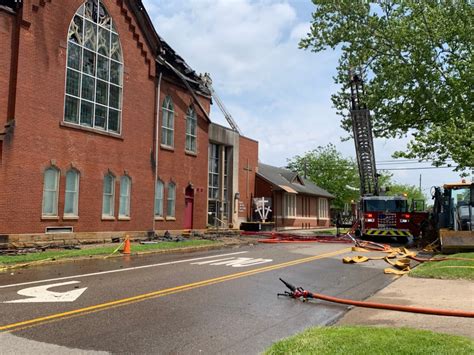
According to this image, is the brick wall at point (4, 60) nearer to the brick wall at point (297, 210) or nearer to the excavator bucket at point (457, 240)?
the excavator bucket at point (457, 240)

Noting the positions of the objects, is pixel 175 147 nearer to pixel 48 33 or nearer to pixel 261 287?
pixel 48 33

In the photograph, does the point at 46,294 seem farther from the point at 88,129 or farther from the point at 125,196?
the point at 125,196

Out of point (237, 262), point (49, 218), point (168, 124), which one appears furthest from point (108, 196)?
point (237, 262)

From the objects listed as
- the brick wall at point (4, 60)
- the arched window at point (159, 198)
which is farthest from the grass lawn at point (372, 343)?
the arched window at point (159, 198)

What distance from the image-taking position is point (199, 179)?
29.9 metres

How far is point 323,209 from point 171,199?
30219 mm

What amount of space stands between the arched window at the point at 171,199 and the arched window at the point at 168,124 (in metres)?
2.38

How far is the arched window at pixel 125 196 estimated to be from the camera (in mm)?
23494

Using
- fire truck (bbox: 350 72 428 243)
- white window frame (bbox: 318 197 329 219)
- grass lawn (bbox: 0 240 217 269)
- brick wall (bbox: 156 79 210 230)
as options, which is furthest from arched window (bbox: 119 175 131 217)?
white window frame (bbox: 318 197 329 219)

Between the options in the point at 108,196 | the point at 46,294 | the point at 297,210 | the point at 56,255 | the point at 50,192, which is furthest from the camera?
the point at 297,210

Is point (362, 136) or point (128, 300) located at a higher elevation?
point (362, 136)

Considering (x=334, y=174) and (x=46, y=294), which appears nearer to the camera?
(x=46, y=294)

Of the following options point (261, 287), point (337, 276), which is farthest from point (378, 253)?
point (261, 287)

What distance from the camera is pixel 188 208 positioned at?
2903 cm
